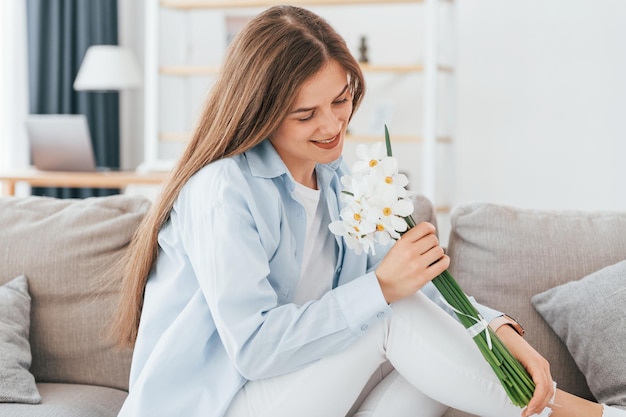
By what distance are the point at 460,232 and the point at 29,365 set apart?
41.9 inches

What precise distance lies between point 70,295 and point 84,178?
1.93m

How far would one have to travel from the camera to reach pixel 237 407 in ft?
5.31

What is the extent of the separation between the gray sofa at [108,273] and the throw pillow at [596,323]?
0.05m

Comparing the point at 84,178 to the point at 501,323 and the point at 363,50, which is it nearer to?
the point at 363,50

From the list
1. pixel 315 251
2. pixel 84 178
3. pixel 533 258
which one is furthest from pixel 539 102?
pixel 315 251

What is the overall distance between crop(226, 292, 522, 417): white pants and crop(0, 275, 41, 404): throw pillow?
0.53 meters

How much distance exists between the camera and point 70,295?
6.77ft

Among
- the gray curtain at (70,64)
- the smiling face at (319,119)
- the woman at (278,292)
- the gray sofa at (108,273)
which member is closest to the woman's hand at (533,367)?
the woman at (278,292)

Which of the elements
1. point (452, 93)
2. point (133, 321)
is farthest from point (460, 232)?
point (452, 93)

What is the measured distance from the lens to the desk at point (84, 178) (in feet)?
12.7

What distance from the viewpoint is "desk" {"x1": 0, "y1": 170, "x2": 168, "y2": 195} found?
3879mm

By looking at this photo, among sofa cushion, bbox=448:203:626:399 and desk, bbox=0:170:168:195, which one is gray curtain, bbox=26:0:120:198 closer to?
desk, bbox=0:170:168:195

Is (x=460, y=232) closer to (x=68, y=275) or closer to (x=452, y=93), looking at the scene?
(x=68, y=275)

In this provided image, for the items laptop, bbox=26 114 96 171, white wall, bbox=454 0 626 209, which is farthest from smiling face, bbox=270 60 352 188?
white wall, bbox=454 0 626 209
